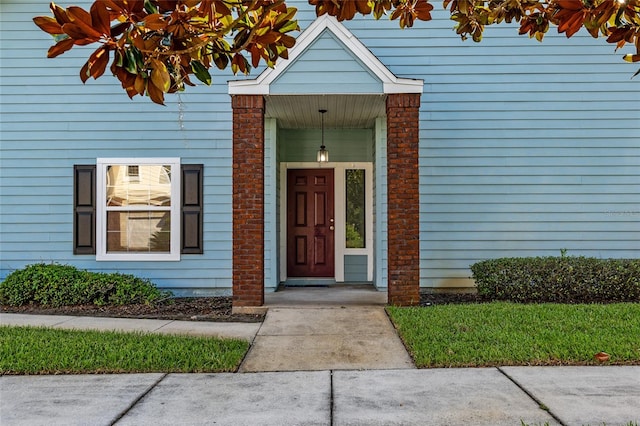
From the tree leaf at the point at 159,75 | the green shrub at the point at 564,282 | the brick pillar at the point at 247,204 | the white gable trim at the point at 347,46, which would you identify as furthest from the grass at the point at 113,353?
the green shrub at the point at 564,282

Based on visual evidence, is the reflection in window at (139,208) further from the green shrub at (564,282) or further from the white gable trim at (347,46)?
the green shrub at (564,282)

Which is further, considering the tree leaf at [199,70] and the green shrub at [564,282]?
the green shrub at [564,282]

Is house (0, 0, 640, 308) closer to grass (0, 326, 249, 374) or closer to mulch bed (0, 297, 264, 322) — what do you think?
mulch bed (0, 297, 264, 322)

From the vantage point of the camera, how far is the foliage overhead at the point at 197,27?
64.2 inches

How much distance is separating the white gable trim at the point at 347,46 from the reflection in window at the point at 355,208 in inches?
108

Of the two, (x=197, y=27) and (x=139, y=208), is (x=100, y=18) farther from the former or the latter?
(x=139, y=208)

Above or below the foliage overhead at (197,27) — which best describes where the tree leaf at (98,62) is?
below

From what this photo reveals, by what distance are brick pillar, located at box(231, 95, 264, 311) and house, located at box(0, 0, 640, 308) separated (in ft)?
4.91

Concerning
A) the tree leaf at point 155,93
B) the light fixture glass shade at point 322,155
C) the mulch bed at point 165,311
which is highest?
the light fixture glass shade at point 322,155

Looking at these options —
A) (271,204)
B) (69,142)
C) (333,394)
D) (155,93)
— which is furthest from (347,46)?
(69,142)


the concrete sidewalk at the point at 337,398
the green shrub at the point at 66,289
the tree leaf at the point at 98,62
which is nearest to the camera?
the tree leaf at the point at 98,62

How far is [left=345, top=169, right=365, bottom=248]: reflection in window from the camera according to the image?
28.8 feet

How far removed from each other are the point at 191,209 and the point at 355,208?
2.94 meters

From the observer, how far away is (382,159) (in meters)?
7.95
